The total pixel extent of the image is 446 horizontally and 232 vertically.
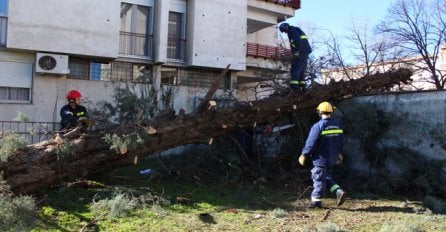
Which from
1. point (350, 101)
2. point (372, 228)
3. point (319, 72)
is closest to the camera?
point (372, 228)

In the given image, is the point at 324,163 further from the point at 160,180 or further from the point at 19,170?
the point at 19,170

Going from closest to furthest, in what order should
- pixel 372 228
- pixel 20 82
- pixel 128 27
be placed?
pixel 372 228 < pixel 20 82 < pixel 128 27

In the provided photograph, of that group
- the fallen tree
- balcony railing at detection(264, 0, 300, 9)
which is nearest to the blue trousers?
the fallen tree

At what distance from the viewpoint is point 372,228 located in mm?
6172

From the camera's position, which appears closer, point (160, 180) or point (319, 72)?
point (160, 180)

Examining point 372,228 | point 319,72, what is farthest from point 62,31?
point 372,228

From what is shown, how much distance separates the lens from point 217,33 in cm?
1986

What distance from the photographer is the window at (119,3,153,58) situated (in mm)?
18484

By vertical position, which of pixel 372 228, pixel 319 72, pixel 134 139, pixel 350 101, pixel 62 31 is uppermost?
pixel 62 31

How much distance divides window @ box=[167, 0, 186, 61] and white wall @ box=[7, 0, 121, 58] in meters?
2.65

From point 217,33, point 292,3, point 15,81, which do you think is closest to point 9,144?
point 15,81

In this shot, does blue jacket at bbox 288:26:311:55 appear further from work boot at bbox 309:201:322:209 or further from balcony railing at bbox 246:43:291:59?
balcony railing at bbox 246:43:291:59

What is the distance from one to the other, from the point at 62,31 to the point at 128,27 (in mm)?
2942

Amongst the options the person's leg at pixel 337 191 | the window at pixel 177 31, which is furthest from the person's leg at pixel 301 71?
the window at pixel 177 31
